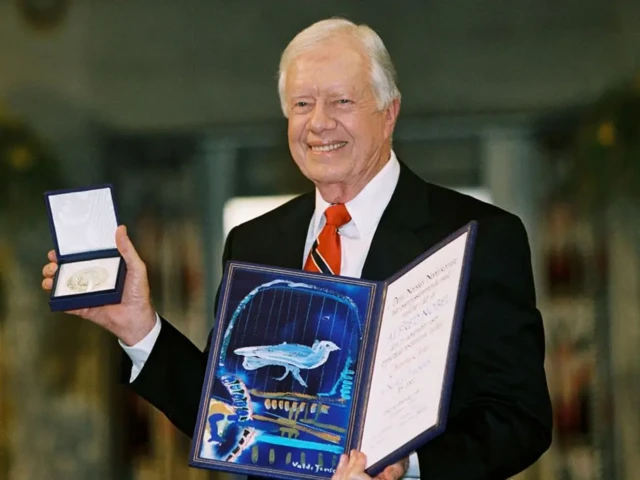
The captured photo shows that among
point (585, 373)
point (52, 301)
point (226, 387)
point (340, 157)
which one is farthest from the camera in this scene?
point (585, 373)

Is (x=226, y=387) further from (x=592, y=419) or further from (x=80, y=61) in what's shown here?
(x=80, y=61)

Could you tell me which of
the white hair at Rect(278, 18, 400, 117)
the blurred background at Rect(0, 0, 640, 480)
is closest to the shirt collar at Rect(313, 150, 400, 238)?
the white hair at Rect(278, 18, 400, 117)

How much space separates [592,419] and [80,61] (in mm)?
1983

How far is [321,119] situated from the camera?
2.33m

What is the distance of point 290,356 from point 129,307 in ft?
1.16

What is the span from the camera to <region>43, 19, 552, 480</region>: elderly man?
2057 mm

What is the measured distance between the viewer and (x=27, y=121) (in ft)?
13.3

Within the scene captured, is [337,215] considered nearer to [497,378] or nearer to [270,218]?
[270,218]

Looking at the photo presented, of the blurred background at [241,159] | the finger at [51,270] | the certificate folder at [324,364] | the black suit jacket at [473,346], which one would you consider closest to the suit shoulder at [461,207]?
the black suit jacket at [473,346]

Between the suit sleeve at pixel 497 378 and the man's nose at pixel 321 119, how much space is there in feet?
1.16

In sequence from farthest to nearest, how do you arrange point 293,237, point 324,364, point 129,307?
1. point 293,237
2. point 129,307
3. point 324,364

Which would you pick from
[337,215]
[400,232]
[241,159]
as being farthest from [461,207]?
[241,159]

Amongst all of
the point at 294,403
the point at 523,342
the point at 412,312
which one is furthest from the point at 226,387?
the point at 523,342

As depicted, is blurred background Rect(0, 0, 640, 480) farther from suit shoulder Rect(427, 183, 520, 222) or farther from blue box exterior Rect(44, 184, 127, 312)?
blue box exterior Rect(44, 184, 127, 312)
